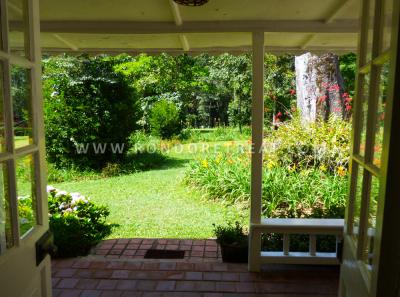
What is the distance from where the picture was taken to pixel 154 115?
34.7ft

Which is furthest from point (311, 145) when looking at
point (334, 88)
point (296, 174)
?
point (334, 88)

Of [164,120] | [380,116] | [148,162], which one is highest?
[380,116]

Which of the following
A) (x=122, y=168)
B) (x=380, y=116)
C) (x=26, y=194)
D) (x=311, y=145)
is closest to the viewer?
(x=380, y=116)

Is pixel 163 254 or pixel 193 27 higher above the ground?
pixel 193 27

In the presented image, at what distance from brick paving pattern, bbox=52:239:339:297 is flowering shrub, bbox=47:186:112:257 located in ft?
0.47

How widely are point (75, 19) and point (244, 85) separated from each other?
9.04 m

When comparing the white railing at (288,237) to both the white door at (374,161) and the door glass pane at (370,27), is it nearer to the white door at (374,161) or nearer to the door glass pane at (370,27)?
the white door at (374,161)

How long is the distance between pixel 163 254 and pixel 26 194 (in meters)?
2.54

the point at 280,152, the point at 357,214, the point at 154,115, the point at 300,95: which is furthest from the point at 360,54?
the point at 154,115

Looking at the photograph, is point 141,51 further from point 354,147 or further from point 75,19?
point 354,147

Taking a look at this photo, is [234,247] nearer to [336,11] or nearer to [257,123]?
[257,123]

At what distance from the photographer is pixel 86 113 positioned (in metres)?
7.96

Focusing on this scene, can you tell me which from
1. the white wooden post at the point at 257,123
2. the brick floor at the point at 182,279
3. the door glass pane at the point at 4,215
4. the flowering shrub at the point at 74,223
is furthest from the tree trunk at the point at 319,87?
the door glass pane at the point at 4,215

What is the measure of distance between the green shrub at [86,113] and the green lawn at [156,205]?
80 centimetres
